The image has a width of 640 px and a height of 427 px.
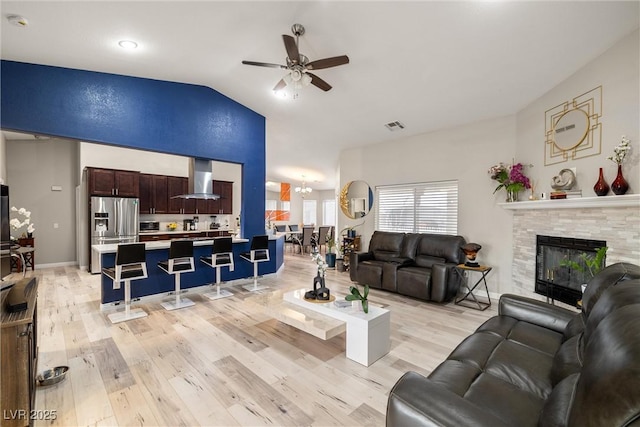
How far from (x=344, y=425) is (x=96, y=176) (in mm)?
7041

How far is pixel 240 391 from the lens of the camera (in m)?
2.20

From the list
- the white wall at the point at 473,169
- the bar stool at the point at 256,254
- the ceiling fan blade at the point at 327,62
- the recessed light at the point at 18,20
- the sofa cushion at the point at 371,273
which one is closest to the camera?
the recessed light at the point at 18,20

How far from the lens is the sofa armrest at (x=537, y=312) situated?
7.14 feet

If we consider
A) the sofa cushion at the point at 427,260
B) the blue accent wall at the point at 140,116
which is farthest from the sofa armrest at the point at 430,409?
the blue accent wall at the point at 140,116

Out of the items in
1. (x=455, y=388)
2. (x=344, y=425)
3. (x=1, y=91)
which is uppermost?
(x=1, y=91)

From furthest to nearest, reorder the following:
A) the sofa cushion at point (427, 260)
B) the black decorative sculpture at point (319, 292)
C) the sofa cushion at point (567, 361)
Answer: the sofa cushion at point (427, 260), the black decorative sculpture at point (319, 292), the sofa cushion at point (567, 361)

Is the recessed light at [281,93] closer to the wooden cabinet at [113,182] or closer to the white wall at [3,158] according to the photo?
the wooden cabinet at [113,182]

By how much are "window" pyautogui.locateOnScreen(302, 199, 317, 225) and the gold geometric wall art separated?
1057 centimetres

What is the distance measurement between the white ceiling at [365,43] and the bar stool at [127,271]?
7.89ft

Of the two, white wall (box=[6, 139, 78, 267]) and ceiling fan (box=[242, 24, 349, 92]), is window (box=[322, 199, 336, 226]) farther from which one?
ceiling fan (box=[242, 24, 349, 92])

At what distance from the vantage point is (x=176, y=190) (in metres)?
7.61

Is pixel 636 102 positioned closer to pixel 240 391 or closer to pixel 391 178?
pixel 391 178

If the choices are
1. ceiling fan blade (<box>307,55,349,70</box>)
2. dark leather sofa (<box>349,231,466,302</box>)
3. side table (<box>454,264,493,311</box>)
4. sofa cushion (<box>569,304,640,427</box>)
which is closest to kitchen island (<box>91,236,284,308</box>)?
dark leather sofa (<box>349,231,466,302</box>)

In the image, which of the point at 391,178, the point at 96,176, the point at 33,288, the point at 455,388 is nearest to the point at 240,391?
the point at 455,388
